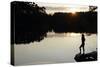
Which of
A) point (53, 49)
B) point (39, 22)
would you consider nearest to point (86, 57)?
point (53, 49)

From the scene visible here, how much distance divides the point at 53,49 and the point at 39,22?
1.10 ft

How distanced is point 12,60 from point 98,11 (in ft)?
3.84

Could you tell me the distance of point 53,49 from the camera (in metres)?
2.32

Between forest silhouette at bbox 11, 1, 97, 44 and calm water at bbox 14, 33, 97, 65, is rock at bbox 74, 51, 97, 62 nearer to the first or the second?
calm water at bbox 14, 33, 97, 65

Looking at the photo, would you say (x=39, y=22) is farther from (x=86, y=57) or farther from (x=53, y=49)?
(x=86, y=57)

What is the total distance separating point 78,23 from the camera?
241 cm

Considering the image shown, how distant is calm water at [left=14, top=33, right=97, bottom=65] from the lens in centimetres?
217

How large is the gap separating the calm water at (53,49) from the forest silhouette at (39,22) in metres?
0.06

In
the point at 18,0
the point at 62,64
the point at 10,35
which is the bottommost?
the point at 62,64

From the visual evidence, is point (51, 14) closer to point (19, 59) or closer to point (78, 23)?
point (78, 23)

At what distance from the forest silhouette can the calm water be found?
0.19ft

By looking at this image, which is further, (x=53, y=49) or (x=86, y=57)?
(x=86, y=57)

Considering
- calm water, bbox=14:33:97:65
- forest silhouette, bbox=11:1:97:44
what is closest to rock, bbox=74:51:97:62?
calm water, bbox=14:33:97:65
